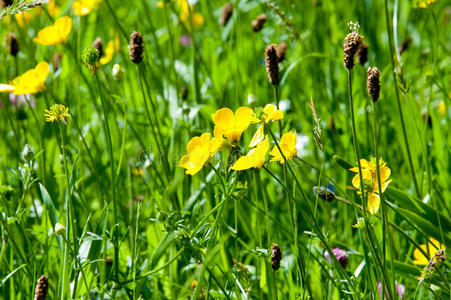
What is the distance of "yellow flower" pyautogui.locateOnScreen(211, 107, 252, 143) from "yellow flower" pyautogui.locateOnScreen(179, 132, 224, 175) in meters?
0.02

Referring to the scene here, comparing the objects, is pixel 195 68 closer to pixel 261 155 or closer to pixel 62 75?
pixel 62 75

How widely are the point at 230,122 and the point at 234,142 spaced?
0.04 meters

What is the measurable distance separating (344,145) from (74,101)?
1.00 meters

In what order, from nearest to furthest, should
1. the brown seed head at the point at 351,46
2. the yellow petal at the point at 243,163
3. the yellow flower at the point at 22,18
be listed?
the brown seed head at the point at 351,46 → the yellow petal at the point at 243,163 → the yellow flower at the point at 22,18

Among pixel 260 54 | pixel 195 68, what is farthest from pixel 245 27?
pixel 195 68

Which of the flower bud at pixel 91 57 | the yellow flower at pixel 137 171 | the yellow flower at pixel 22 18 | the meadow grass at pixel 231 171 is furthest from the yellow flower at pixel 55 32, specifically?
the flower bud at pixel 91 57

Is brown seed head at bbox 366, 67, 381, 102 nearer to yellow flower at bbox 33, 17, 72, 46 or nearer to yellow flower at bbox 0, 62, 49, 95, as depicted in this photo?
yellow flower at bbox 0, 62, 49, 95

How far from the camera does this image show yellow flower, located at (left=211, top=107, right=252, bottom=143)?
0.92 m

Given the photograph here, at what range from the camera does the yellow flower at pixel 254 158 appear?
0.86 m

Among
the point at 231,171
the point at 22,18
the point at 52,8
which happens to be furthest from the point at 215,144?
the point at 52,8

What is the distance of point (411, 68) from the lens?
7.35ft

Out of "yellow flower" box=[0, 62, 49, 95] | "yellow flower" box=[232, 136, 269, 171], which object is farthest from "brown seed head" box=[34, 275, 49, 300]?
"yellow flower" box=[0, 62, 49, 95]

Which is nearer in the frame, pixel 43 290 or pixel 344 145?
pixel 43 290

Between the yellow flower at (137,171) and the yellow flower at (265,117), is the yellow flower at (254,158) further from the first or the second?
the yellow flower at (137,171)
